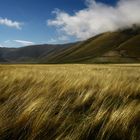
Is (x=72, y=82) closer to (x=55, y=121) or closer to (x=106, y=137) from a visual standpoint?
(x=55, y=121)

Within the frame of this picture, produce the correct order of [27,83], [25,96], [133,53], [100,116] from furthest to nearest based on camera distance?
[133,53] → [27,83] → [25,96] → [100,116]

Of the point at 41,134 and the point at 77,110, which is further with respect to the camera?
the point at 77,110

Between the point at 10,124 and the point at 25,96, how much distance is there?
1.50m

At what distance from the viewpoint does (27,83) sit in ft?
23.0

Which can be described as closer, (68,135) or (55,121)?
(68,135)

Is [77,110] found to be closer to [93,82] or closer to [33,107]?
[33,107]

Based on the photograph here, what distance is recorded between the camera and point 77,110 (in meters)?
4.07

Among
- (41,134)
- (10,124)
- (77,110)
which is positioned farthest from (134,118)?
(10,124)

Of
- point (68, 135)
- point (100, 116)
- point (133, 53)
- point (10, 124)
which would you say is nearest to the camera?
point (68, 135)

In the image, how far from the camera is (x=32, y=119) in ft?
10.9

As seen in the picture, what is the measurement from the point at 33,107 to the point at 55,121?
53 centimetres

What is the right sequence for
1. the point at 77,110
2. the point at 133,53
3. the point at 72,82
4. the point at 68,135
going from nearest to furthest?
1. the point at 68,135
2. the point at 77,110
3. the point at 72,82
4. the point at 133,53

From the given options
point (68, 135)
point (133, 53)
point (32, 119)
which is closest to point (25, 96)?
point (32, 119)

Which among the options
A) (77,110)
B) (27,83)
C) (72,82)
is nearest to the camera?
(77,110)
